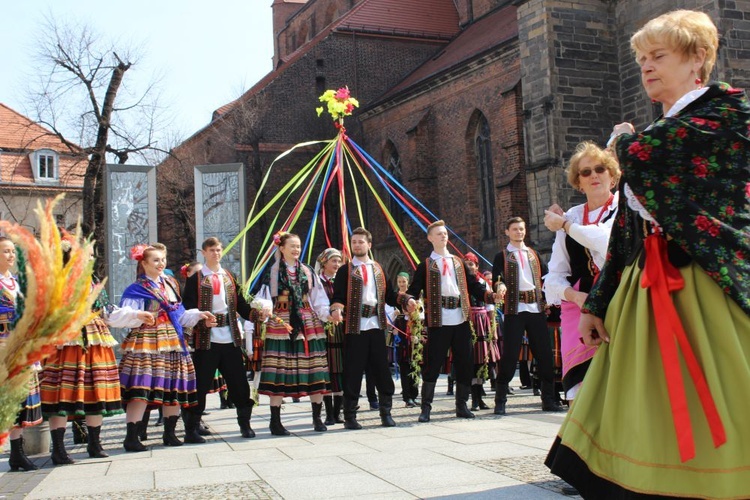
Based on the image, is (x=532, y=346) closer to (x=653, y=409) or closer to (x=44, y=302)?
(x=653, y=409)

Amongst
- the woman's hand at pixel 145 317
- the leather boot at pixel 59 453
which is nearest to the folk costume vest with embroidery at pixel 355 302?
the woman's hand at pixel 145 317

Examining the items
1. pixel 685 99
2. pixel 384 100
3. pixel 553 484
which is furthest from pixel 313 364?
pixel 384 100

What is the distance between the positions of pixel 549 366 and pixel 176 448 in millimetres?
4234

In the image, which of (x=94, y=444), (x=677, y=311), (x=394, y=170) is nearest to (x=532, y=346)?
(x=94, y=444)

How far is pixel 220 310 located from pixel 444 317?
2.43 meters

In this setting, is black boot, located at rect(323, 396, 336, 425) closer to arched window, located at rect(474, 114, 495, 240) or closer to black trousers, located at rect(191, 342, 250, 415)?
black trousers, located at rect(191, 342, 250, 415)

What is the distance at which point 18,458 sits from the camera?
7391 millimetres

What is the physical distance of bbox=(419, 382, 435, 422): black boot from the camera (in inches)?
378

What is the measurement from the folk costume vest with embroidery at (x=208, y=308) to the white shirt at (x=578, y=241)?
4.82 meters

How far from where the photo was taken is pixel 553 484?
543 centimetres

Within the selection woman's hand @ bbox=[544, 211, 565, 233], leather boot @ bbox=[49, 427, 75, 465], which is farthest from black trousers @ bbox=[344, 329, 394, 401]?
woman's hand @ bbox=[544, 211, 565, 233]

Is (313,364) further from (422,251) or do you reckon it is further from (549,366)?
(422,251)

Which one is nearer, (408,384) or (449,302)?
(449,302)

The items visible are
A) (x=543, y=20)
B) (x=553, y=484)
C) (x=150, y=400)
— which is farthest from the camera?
(x=543, y=20)
